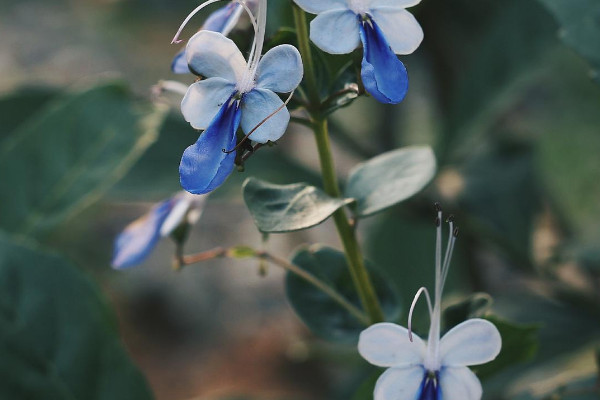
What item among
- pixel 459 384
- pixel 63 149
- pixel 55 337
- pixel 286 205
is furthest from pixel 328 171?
pixel 63 149

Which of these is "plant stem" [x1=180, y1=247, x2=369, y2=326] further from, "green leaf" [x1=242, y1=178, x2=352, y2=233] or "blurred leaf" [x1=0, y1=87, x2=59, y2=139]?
"blurred leaf" [x1=0, y1=87, x2=59, y2=139]

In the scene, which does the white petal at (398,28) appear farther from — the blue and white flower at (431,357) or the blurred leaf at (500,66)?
the blurred leaf at (500,66)

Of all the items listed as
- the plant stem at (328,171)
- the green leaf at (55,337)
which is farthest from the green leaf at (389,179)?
the green leaf at (55,337)

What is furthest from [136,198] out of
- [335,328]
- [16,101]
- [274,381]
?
[274,381]

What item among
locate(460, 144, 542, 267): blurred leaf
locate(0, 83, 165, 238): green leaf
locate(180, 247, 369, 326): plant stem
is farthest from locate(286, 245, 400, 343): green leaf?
locate(460, 144, 542, 267): blurred leaf

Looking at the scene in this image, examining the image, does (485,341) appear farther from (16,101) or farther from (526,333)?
(16,101)

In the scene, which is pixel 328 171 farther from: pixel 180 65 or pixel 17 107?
pixel 17 107

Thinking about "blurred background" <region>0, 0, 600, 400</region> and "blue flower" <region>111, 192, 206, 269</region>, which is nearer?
"blue flower" <region>111, 192, 206, 269</region>
